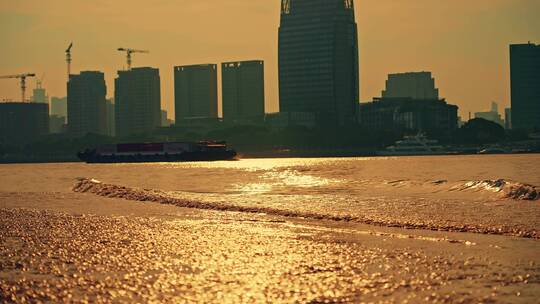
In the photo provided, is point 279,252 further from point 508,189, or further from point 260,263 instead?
point 508,189

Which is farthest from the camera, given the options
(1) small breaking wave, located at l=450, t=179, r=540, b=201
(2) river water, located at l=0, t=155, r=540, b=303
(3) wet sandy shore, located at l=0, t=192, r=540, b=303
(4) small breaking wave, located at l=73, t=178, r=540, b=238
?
(1) small breaking wave, located at l=450, t=179, r=540, b=201

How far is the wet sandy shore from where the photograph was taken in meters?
20.5

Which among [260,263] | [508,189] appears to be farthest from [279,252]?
[508,189]

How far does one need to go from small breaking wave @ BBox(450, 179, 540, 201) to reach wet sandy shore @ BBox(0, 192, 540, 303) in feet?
62.8

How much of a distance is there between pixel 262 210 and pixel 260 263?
23.2 metres

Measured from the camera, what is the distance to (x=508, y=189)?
186 feet

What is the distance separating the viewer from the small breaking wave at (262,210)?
3441 centimetres

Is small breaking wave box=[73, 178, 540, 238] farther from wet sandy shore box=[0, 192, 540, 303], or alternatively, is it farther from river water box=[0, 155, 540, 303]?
wet sandy shore box=[0, 192, 540, 303]

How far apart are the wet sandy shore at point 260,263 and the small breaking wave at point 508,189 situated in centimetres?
1915

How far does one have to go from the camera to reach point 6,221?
43.0 meters

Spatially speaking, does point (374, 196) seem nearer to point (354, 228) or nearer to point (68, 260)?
point (354, 228)

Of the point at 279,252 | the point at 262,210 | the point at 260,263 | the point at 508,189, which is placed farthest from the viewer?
the point at 508,189

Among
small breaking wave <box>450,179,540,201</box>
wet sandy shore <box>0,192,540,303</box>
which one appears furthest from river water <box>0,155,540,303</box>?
small breaking wave <box>450,179,540,201</box>

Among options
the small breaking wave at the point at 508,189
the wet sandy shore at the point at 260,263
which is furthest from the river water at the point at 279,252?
the small breaking wave at the point at 508,189
